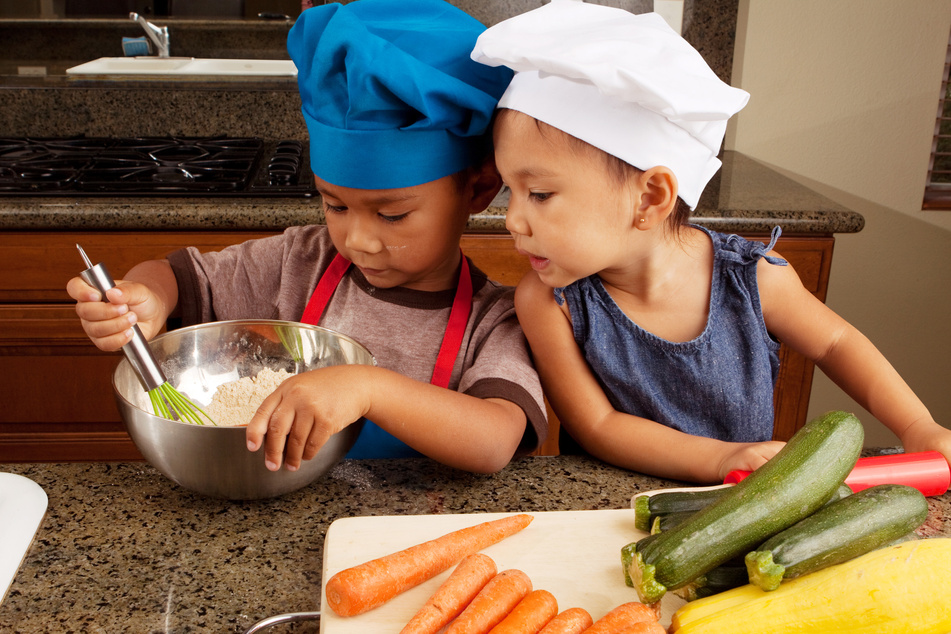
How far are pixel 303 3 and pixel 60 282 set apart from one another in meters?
1.23

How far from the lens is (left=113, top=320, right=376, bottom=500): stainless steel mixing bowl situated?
708 mm

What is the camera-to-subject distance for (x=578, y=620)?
0.61 metres

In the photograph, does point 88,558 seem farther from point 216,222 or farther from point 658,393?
point 216,222

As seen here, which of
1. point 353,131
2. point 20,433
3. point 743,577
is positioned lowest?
point 20,433

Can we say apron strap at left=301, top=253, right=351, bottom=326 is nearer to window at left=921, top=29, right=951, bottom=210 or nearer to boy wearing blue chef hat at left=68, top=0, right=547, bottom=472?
boy wearing blue chef hat at left=68, top=0, right=547, bottom=472

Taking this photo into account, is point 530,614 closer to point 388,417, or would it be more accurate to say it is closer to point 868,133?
point 388,417

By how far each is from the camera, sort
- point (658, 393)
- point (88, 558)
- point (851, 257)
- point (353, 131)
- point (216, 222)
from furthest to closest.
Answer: point (851, 257), point (216, 222), point (658, 393), point (353, 131), point (88, 558)

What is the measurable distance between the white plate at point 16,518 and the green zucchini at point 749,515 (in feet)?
1.75

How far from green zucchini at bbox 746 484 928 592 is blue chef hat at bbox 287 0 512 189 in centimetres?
54

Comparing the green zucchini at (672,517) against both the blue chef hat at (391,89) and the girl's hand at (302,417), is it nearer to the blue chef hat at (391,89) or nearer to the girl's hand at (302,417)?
the girl's hand at (302,417)

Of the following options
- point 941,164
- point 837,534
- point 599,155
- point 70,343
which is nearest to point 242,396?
point 599,155

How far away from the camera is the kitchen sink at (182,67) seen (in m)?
2.24

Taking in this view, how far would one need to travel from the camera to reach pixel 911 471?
31.4 inches

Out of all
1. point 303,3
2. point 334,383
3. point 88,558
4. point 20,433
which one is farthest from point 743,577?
point 303,3
